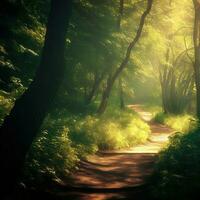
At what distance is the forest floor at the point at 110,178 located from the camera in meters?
10.5

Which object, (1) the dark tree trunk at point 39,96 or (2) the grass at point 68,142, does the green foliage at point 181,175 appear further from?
(1) the dark tree trunk at point 39,96

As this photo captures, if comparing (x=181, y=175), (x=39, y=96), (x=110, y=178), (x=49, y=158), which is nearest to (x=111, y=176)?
(x=110, y=178)

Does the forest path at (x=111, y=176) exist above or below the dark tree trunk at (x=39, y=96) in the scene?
below

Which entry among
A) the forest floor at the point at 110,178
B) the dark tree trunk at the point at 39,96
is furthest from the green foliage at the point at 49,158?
the dark tree trunk at the point at 39,96

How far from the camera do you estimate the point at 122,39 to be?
23.2 m

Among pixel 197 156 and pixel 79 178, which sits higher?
pixel 197 156

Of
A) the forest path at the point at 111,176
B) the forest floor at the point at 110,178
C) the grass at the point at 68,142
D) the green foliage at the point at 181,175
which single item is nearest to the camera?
the green foliage at the point at 181,175

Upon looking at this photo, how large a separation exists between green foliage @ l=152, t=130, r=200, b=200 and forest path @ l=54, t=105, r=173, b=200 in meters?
0.81

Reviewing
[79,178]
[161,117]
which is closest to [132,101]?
[161,117]

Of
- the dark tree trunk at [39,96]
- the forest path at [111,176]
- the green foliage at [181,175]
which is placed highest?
the dark tree trunk at [39,96]

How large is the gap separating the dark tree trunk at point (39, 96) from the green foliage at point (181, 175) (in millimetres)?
2998

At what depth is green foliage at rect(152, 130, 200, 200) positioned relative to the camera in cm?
864

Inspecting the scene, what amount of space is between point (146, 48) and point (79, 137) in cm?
1254

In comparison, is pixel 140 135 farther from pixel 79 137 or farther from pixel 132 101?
pixel 132 101
